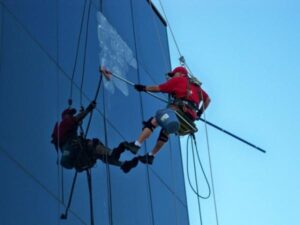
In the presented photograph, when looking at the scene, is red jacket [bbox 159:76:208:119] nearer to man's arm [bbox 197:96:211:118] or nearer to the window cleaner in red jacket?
the window cleaner in red jacket

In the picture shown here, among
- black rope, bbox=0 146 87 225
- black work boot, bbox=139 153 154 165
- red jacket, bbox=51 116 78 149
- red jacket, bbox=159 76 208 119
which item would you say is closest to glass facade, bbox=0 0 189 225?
black rope, bbox=0 146 87 225

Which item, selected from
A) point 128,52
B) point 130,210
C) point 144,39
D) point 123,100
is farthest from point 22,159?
point 144,39

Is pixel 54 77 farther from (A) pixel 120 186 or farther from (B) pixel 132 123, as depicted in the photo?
(B) pixel 132 123

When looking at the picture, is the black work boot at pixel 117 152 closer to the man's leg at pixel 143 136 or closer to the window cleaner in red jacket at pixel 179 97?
the man's leg at pixel 143 136

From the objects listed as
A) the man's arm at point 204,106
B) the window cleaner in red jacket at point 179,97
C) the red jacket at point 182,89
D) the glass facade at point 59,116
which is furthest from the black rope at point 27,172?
the man's arm at point 204,106

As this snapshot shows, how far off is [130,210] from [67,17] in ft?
10.6

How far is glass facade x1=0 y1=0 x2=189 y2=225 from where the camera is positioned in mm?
9734

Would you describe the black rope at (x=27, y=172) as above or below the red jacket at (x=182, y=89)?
below

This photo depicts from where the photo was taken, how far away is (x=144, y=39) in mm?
17156

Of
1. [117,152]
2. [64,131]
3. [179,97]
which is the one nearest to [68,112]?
[64,131]

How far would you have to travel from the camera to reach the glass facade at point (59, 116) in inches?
383

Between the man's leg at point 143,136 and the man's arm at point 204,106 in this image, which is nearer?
the man's leg at point 143,136

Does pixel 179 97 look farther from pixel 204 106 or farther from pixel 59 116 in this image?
pixel 59 116

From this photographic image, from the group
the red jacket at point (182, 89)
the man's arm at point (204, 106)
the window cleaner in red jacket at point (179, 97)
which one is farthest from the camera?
the man's arm at point (204, 106)
